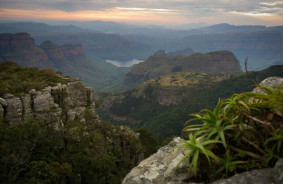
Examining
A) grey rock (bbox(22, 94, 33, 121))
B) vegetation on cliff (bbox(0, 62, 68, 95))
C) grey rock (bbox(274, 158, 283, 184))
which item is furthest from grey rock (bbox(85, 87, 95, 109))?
grey rock (bbox(274, 158, 283, 184))

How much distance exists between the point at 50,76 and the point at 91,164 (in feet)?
48.8

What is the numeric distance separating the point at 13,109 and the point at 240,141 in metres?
20.7

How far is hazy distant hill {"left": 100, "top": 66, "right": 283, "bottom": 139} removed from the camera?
90562mm

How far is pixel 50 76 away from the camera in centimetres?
2953

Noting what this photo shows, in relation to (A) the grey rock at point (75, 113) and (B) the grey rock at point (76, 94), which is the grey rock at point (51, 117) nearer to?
(A) the grey rock at point (75, 113)

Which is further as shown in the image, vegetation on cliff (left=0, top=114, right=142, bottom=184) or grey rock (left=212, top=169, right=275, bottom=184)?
vegetation on cliff (left=0, top=114, right=142, bottom=184)

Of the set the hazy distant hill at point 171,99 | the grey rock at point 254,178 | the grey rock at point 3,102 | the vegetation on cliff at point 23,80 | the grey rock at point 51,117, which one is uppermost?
the grey rock at point 254,178

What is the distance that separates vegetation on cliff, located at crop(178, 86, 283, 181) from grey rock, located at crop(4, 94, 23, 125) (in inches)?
769

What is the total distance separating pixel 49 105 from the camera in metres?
23.1

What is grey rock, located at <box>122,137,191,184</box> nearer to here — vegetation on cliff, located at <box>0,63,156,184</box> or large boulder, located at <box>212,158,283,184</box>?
large boulder, located at <box>212,158,283,184</box>

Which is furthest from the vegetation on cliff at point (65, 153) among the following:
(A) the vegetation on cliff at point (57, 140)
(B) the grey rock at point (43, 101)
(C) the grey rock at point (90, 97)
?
Answer: (C) the grey rock at point (90, 97)

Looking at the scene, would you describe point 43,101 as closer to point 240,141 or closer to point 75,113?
point 75,113

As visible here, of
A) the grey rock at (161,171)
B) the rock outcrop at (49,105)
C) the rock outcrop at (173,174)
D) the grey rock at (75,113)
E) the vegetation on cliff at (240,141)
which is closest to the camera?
the rock outcrop at (173,174)

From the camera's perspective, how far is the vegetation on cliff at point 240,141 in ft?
14.1
